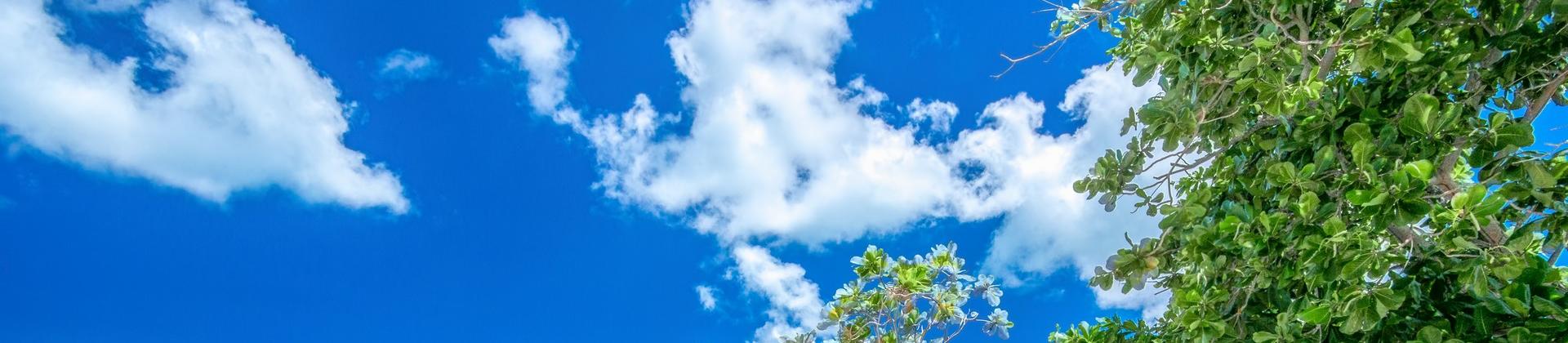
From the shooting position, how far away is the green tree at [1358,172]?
77.1 inches

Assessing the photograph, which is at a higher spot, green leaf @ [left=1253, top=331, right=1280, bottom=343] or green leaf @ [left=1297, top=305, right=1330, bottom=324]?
green leaf @ [left=1253, top=331, right=1280, bottom=343]

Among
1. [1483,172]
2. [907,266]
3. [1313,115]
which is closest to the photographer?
[1483,172]

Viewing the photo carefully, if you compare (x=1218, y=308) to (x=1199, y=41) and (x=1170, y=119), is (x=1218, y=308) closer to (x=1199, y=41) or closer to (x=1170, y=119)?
(x=1170, y=119)

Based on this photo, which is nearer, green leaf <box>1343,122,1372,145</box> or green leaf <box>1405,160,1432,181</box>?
green leaf <box>1405,160,1432,181</box>

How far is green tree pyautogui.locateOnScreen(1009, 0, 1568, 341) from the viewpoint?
77.1 inches

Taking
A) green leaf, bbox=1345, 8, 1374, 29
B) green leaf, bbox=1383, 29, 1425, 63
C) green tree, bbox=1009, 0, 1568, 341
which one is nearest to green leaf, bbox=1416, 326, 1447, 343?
green tree, bbox=1009, 0, 1568, 341

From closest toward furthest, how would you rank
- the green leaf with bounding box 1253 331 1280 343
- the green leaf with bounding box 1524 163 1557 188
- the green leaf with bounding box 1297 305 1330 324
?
the green leaf with bounding box 1297 305 1330 324, the green leaf with bounding box 1524 163 1557 188, the green leaf with bounding box 1253 331 1280 343

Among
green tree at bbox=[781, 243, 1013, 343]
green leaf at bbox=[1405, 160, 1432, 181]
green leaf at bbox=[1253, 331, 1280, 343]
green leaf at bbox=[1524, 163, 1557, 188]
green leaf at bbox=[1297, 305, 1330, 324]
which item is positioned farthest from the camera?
green tree at bbox=[781, 243, 1013, 343]

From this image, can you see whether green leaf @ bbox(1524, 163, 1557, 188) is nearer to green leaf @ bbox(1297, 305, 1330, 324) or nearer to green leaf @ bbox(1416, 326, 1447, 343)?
green leaf @ bbox(1416, 326, 1447, 343)

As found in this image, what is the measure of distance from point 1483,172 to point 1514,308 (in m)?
0.52

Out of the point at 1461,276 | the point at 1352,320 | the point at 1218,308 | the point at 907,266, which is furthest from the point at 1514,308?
the point at 907,266

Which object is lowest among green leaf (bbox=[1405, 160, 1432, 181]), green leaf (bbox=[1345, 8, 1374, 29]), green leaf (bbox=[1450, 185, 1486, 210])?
green leaf (bbox=[1450, 185, 1486, 210])

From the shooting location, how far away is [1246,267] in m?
2.31

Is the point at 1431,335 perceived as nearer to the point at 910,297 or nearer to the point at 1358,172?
the point at 1358,172
